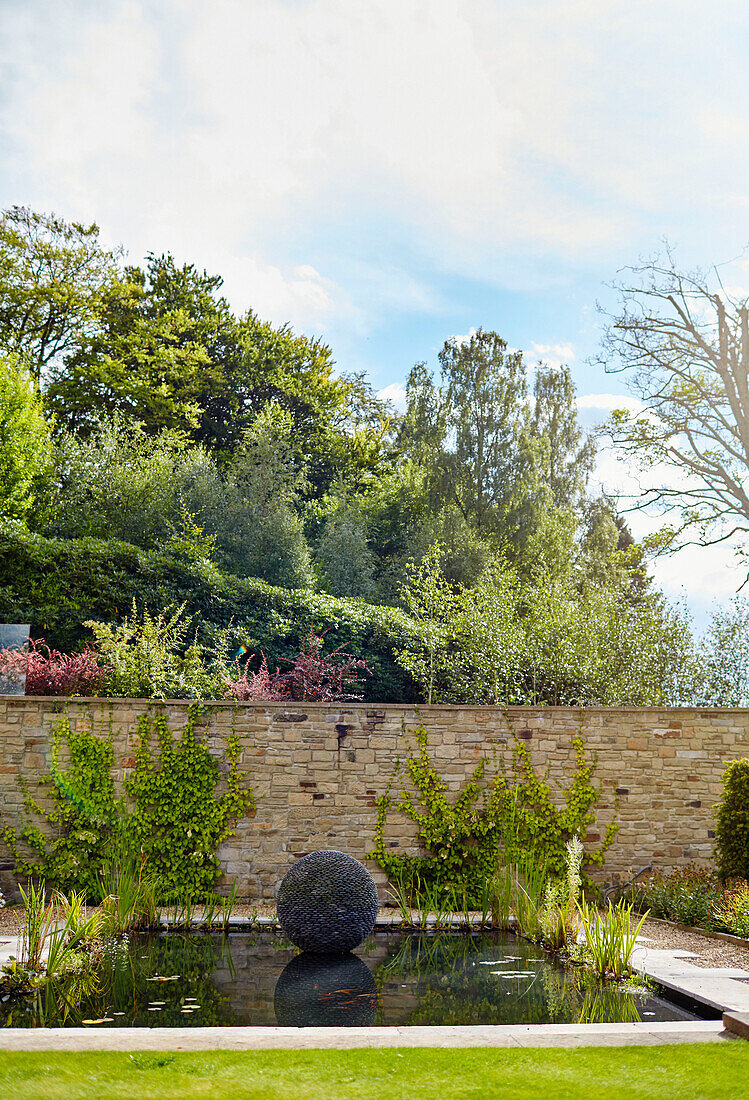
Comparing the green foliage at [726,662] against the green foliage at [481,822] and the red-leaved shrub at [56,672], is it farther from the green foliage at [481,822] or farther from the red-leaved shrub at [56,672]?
the red-leaved shrub at [56,672]

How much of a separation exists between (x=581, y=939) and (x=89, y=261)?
2073cm

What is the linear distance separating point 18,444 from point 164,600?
5115mm

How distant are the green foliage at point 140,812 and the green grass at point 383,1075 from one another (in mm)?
5287

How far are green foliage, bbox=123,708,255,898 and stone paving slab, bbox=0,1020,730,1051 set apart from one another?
15.4 feet

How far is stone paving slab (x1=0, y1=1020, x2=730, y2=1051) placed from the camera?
3.83 metres

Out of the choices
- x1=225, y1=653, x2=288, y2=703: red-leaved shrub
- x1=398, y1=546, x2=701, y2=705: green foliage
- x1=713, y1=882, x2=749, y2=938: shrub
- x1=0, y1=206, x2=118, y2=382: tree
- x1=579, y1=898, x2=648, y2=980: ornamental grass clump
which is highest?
x1=0, y1=206, x2=118, y2=382: tree

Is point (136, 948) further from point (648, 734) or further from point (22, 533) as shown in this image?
point (22, 533)

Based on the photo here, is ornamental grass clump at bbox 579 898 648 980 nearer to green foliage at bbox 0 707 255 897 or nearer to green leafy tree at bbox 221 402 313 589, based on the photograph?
green foliage at bbox 0 707 255 897

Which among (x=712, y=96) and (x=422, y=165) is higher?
(x=712, y=96)

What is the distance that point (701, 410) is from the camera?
15.9m

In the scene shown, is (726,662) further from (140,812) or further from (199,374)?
(199,374)

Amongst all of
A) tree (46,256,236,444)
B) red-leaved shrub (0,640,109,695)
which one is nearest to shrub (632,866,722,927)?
red-leaved shrub (0,640,109,695)

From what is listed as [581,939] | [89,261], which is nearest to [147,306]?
[89,261]

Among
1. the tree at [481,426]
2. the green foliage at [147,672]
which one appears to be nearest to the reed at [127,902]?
the green foliage at [147,672]
